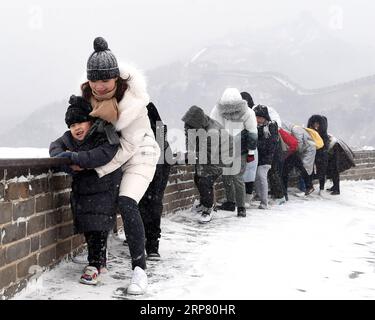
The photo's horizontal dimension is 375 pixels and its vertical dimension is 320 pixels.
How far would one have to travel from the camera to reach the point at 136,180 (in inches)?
129

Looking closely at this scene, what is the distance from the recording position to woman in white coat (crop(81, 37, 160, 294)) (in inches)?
124

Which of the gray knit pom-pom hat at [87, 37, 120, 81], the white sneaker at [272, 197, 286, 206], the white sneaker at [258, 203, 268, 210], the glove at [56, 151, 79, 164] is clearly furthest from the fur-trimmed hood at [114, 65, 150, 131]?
the white sneaker at [272, 197, 286, 206]

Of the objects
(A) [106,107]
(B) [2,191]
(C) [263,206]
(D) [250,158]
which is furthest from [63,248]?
(C) [263,206]

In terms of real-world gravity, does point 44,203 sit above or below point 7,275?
above

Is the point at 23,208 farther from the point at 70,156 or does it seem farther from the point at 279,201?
the point at 279,201

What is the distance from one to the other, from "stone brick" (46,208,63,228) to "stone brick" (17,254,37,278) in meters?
0.29

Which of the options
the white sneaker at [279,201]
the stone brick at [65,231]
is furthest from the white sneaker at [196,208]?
the stone brick at [65,231]

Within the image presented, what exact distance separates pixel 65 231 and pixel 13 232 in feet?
2.58

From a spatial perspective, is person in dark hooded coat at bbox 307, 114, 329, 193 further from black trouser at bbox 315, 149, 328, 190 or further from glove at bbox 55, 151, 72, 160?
glove at bbox 55, 151, 72, 160

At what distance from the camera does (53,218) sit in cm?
345

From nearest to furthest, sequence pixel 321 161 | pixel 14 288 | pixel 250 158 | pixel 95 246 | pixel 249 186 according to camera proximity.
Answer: pixel 14 288 < pixel 95 246 < pixel 250 158 < pixel 249 186 < pixel 321 161

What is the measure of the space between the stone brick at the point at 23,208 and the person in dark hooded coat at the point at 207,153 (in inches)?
121

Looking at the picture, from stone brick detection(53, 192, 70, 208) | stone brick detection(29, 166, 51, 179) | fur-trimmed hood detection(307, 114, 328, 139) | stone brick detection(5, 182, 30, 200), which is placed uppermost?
fur-trimmed hood detection(307, 114, 328, 139)

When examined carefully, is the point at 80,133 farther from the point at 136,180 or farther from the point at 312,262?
the point at 312,262
